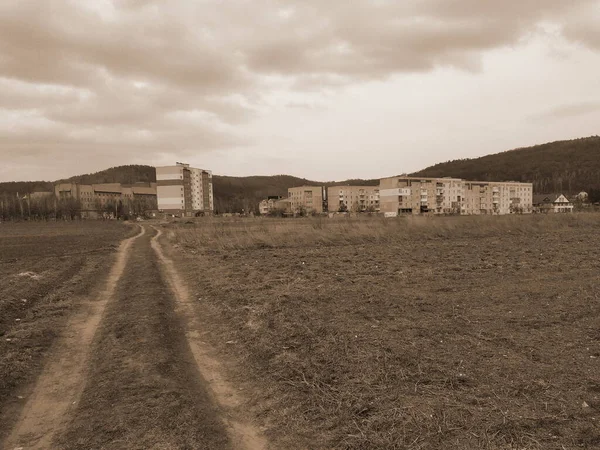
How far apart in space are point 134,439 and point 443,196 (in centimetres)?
12666

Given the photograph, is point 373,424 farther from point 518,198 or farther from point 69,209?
point 518,198

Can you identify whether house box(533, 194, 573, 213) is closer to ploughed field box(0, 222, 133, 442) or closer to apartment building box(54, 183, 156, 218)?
ploughed field box(0, 222, 133, 442)

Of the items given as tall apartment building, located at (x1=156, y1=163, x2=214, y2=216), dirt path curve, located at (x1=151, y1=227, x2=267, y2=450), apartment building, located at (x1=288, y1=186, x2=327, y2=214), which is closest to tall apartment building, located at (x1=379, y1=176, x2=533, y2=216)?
apartment building, located at (x1=288, y1=186, x2=327, y2=214)

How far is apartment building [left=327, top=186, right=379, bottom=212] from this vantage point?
140462 millimetres

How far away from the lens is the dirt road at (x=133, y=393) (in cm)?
393

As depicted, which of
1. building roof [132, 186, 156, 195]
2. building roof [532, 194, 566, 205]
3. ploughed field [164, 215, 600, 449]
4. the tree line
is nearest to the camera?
ploughed field [164, 215, 600, 449]

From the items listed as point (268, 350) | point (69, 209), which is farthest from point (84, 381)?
point (69, 209)

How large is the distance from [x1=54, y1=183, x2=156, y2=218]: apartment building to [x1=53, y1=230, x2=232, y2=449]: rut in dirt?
4841 inches

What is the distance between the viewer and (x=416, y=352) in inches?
221

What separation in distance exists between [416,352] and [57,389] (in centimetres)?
492

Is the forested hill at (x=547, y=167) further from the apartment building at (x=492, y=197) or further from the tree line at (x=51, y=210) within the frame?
the tree line at (x=51, y=210)

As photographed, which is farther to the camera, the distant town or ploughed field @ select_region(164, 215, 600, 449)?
the distant town

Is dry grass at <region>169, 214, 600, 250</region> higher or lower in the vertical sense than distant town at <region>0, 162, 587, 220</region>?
lower

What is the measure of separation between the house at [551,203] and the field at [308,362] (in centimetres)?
12260
